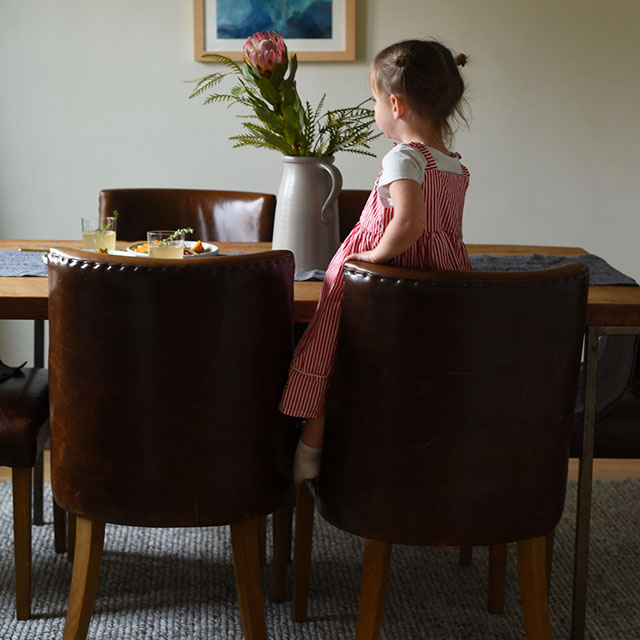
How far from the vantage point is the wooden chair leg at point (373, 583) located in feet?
4.80

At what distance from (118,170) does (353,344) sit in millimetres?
2181

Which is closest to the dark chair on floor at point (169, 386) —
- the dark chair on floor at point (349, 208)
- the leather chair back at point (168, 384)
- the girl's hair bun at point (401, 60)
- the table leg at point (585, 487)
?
the leather chair back at point (168, 384)

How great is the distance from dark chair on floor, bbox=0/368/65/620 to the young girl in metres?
0.55

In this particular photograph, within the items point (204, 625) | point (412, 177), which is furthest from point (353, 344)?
point (204, 625)

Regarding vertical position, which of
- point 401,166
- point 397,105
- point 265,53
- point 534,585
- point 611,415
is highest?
point 265,53

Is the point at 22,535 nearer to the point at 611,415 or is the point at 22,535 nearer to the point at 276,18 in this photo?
the point at 611,415

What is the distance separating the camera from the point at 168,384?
4.43 ft

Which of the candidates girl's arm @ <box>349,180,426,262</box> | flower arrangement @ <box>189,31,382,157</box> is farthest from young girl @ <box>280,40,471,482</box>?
flower arrangement @ <box>189,31,382,157</box>

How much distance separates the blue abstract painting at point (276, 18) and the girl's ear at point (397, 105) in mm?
1612

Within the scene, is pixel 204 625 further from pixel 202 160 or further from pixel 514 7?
pixel 514 7

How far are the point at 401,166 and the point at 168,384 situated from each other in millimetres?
559

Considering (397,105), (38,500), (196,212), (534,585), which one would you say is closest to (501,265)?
(397,105)

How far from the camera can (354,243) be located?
64.9 inches

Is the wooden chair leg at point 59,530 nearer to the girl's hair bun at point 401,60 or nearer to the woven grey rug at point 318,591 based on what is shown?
the woven grey rug at point 318,591
